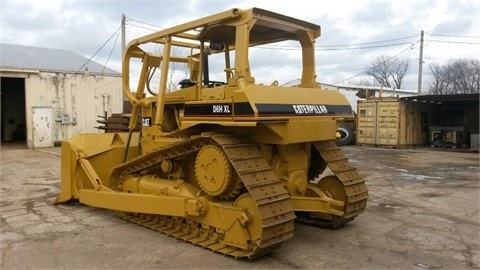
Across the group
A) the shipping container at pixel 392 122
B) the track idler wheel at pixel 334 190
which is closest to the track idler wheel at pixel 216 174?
the track idler wheel at pixel 334 190

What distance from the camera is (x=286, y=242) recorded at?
5285 millimetres

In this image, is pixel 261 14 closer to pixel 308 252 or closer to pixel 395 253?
pixel 308 252

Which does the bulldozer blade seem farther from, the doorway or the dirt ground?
the doorway

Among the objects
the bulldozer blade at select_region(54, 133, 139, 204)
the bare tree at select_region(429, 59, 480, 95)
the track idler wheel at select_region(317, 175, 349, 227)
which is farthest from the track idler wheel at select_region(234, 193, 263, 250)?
the bare tree at select_region(429, 59, 480, 95)

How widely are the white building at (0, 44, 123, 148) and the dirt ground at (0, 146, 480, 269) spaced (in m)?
9.53

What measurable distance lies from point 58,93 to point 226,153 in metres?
15.6

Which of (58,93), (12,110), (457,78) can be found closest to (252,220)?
(58,93)

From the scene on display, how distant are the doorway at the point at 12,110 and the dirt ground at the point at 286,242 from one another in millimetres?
14563

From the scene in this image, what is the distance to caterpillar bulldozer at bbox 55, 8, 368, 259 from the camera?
15.1 ft

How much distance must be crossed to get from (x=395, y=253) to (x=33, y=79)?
53.7 feet

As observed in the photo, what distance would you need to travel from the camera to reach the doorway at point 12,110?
2191cm

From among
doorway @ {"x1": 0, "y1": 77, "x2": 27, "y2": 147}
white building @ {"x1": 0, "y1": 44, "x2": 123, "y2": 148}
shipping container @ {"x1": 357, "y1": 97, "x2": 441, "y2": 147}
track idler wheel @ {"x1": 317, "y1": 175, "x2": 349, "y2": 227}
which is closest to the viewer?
track idler wheel @ {"x1": 317, "y1": 175, "x2": 349, "y2": 227}

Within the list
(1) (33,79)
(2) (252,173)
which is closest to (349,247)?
(2) (252,173)

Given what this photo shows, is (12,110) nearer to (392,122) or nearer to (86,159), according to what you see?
(86,159)
